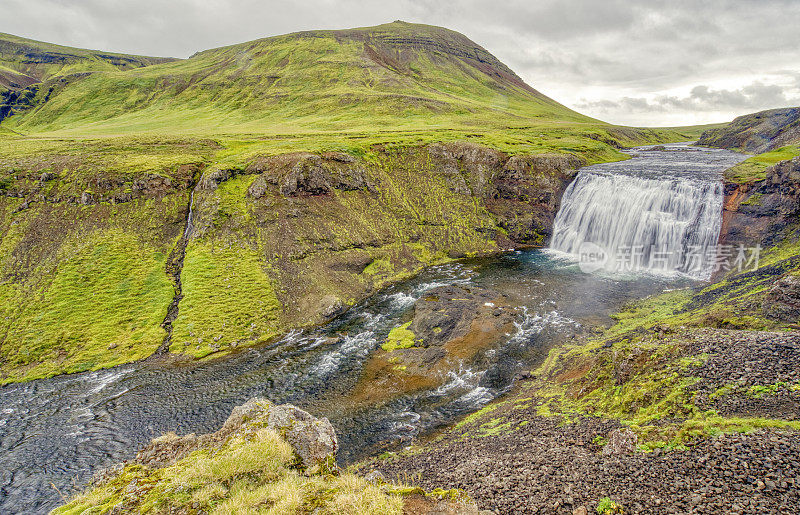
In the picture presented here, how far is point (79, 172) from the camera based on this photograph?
165 ft

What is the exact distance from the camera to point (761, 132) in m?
109

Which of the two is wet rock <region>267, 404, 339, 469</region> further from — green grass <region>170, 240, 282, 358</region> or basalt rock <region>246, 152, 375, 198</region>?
basalt rock <region>246, 152, 375, 198</region>

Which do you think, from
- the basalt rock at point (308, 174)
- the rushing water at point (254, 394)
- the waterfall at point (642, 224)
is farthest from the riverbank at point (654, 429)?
the basalt rock at point (308, 174)

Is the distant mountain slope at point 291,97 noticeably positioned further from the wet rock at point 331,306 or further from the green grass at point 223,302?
the wet rock at point 331,306

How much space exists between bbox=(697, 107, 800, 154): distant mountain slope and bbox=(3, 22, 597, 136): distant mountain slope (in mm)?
58498

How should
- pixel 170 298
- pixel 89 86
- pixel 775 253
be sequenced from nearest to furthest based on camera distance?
pixel 775 253 → pixel 170 298 → pixel 89 86

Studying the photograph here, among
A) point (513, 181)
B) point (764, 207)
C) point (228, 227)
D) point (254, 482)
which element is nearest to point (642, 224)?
point (764, 207)

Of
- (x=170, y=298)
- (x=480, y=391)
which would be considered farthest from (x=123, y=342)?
(x=480, y=391)

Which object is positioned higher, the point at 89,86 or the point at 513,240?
the point at 89,86

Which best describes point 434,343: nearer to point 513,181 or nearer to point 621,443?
point 621,443

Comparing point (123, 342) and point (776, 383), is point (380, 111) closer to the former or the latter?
point (123, 342)

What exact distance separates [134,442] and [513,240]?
5337 cm

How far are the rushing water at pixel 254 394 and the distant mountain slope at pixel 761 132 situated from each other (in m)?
94.7

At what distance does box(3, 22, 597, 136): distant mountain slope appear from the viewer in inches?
4902
